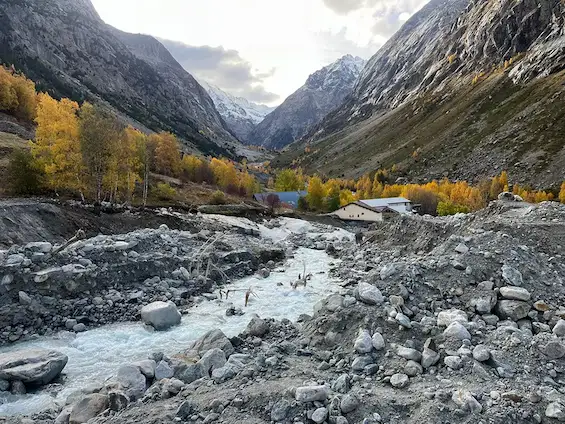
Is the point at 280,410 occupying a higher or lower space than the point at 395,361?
lower

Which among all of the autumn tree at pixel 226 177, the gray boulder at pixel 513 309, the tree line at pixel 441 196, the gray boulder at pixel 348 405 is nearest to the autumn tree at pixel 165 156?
the autumn tree at pixel 226 177

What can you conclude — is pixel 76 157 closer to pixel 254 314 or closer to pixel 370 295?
pixel 254 314

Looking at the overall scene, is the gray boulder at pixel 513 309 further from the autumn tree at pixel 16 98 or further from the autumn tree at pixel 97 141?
the autumn tree at pixel 16 98

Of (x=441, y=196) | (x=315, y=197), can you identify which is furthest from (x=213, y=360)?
(x=441, y=196)

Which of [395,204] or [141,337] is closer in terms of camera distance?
[141,337]

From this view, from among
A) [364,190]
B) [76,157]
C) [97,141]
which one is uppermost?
[364,190]

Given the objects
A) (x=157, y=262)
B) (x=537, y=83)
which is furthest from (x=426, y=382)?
(x=537, y=83)
